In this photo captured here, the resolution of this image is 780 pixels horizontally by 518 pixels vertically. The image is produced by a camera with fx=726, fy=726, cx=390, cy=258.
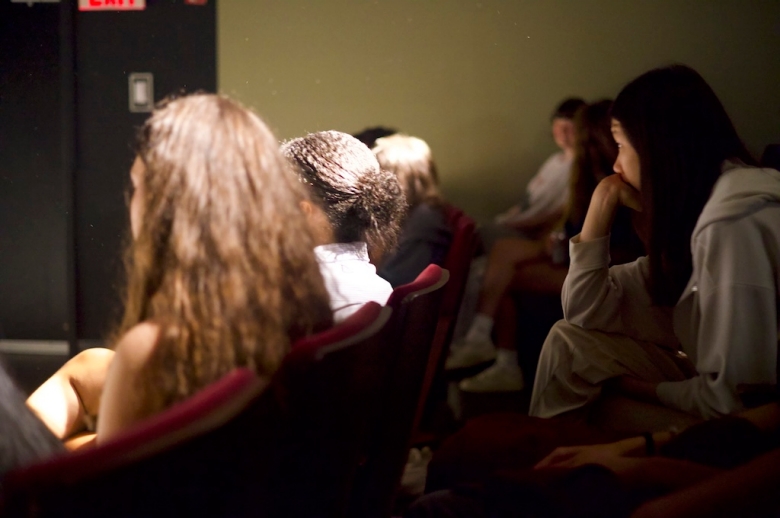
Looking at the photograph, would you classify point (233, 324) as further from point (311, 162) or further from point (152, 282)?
point (311, 162)

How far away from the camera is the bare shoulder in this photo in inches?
40.5

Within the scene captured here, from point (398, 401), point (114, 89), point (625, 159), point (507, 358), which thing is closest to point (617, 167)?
point (625, 159)

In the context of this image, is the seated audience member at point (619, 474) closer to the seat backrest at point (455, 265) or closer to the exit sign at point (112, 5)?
the seat backrest at point (455, 265)

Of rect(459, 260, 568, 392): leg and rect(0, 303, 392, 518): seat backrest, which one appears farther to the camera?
rect(459, 260, 568, 392): leg

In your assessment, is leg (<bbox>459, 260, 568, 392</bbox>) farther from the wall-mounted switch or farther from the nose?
the wall-mounted switch

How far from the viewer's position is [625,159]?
1.58 meters

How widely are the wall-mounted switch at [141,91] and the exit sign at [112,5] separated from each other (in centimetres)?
18

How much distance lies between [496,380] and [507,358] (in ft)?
0.64

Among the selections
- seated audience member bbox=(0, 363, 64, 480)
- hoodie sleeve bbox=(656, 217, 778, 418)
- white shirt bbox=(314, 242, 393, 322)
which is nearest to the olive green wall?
white shirt bbox=(314, 242, 393, 322)

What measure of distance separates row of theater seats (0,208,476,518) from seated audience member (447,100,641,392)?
1.24 feet

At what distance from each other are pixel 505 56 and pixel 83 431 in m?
1.37

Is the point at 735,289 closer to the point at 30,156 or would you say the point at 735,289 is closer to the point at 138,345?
the point at 138,345

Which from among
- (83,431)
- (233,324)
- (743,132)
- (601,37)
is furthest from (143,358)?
(601,37)

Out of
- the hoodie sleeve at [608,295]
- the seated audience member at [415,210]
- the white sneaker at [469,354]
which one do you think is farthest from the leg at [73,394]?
the white sneaker at [469,354]
